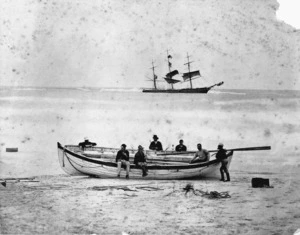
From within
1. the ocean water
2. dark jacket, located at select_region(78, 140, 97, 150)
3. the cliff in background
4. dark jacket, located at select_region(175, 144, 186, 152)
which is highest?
the cliff in background

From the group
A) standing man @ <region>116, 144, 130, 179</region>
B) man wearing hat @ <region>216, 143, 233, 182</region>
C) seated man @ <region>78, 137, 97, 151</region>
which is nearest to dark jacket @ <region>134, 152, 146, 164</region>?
standing man @ <region>116, 144, 130, 179</region>

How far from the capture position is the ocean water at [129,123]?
5.65 m

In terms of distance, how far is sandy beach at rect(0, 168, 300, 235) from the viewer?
5.05 metres

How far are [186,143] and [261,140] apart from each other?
47.1 inches

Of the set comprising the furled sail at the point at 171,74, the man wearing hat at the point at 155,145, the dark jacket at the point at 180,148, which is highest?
Answer: the furled sail at the point at 171,74

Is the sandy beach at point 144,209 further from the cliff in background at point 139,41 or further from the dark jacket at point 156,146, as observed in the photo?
the cliff in background at point 139,41

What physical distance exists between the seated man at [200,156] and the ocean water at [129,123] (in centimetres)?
28

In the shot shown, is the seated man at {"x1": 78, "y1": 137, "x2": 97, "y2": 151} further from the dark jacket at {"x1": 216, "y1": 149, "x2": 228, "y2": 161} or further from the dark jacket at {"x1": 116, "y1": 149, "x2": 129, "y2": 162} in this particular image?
the dark jacket at {"x1": 216, "y1": 149, "x2": 228, "y2": 161}

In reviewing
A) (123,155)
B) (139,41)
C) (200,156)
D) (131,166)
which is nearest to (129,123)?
(123,155)

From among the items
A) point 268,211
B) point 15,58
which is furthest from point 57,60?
point 268,211

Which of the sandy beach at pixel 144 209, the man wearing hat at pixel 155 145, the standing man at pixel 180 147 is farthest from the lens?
the standing man at pixel 180 147

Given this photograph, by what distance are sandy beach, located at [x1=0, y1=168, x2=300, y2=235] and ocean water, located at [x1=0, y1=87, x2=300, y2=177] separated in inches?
19.5

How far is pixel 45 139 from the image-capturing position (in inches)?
229

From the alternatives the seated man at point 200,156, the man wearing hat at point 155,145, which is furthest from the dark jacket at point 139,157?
the seated man at point 200,156
